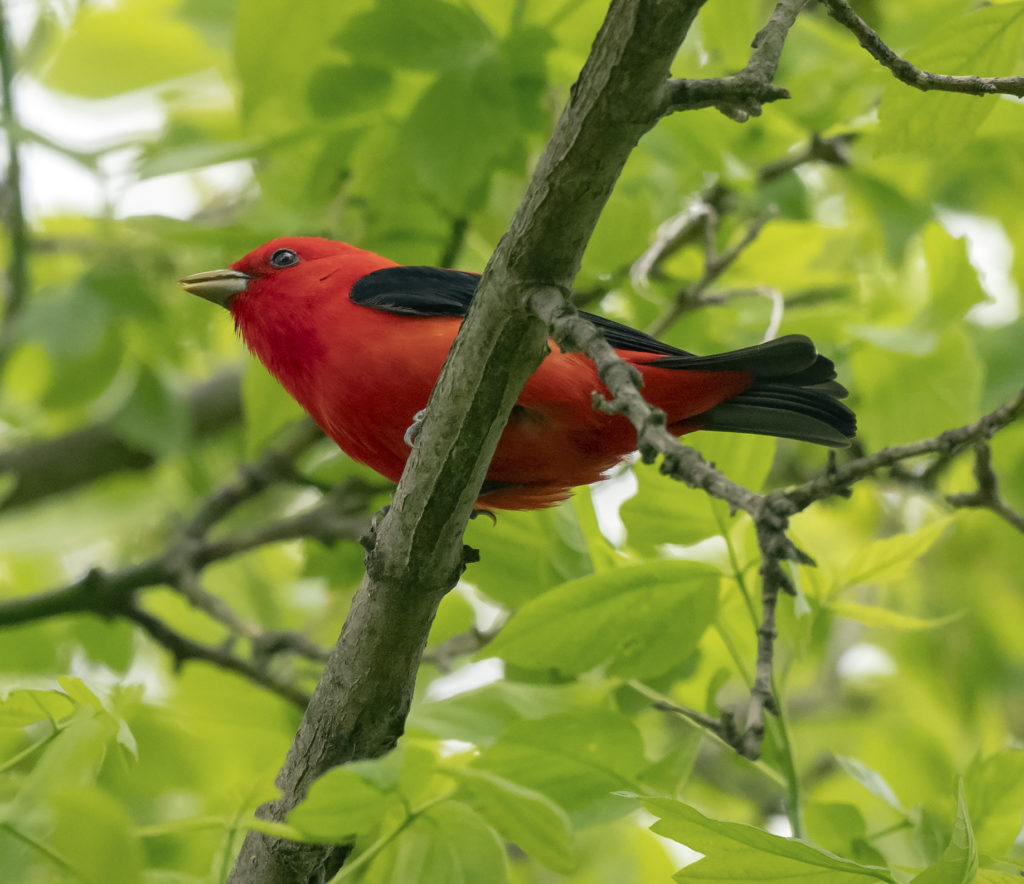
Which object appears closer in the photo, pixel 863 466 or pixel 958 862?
pixel 863 466

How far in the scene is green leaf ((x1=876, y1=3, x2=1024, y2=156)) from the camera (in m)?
2.22

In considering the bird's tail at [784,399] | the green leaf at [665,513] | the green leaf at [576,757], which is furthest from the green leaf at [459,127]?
the green leaf at [576,757]

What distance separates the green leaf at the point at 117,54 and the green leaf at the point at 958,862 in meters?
4.15

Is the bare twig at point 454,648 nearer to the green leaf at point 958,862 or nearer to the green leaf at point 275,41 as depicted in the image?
the green leaf at point 275,41

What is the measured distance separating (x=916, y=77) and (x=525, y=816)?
1386 millimetres

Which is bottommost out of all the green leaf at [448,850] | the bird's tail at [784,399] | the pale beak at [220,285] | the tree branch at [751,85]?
the green leaf at [448,850]

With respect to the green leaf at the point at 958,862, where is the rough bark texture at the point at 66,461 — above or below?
above

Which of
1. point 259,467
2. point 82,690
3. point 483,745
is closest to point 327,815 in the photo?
point 82,690

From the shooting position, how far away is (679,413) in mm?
3182

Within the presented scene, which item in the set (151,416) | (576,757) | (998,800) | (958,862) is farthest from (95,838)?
(151,416)

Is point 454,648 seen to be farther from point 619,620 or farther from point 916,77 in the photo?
point 916,77

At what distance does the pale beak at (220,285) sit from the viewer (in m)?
4.15

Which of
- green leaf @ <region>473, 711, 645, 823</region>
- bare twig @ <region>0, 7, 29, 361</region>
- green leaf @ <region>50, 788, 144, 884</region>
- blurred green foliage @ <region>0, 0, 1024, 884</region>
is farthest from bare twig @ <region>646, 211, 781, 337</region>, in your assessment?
green leaf @ <region>50, 788, 144, 884</region>

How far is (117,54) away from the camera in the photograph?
478 centimetres
